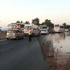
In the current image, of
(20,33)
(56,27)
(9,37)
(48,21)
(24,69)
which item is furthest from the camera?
(48,21)

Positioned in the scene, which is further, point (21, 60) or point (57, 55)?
point (57, 55)

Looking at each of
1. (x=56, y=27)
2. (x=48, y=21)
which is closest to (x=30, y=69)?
(x=56, y=27)

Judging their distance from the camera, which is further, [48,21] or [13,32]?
[48,21]

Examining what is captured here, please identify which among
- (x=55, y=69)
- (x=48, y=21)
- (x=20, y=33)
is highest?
(x=48, y=21)

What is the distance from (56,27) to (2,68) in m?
53.7

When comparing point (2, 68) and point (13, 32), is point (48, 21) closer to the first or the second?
point (13, 32)

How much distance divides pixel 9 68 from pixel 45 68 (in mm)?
1621

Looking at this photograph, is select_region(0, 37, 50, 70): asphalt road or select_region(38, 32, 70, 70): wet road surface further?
select_region(38, 32, 70, 70): wet road surface

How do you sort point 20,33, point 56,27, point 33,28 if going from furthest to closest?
point 56,27 → point 33,28 → point 20,33

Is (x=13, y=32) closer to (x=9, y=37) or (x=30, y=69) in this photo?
(x=9, y=37)

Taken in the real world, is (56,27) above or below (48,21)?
below

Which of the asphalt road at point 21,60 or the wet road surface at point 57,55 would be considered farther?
the wet road surface at point 57,55

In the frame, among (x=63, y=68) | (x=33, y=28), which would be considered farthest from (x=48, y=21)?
(x=63, y=68)

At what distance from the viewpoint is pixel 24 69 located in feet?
20.1
